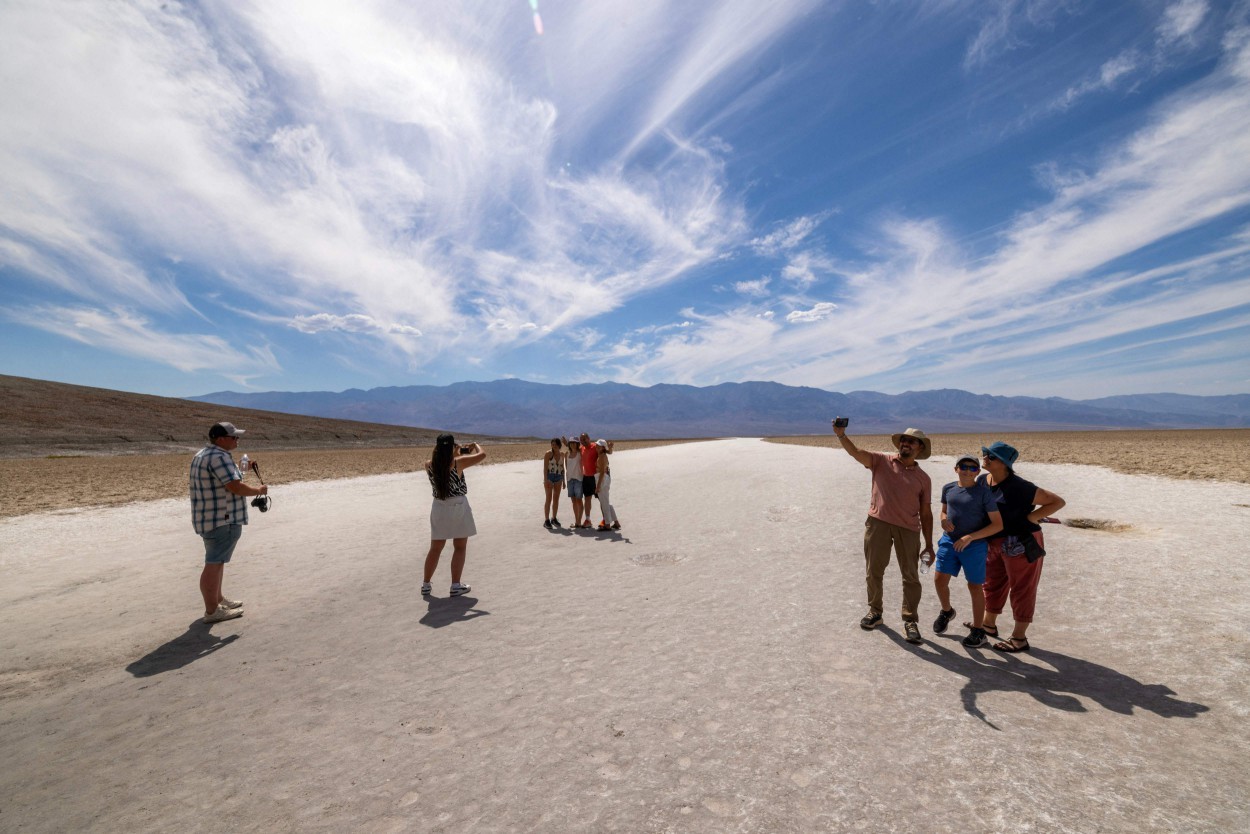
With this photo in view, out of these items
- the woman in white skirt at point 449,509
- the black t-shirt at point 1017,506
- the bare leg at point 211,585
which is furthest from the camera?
the woman in white skirt at point 449,509

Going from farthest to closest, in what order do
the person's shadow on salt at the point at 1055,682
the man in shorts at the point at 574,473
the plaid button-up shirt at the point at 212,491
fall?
the man in shorts at the point at 574,473, the plaid button-up shirt at the point at 212,491, the person's shadow on salt at the point at 1055,682

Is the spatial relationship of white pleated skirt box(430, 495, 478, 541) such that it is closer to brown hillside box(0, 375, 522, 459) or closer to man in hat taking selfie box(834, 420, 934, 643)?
man in hat taking selfie box(834, 420, 934, 643)

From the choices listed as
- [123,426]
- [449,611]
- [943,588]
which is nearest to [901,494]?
[943,588]

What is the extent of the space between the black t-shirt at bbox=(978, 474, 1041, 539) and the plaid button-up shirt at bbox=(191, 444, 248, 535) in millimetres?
8083

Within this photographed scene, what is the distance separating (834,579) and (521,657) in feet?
15.4

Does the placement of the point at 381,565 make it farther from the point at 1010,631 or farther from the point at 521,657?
the point at 1010,631

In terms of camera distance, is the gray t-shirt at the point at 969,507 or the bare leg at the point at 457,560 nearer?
the gray t-shirt at the point at 969,507

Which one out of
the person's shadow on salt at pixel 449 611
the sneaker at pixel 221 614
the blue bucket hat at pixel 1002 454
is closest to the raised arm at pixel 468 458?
the person's shadow on salt at pixel 449 611

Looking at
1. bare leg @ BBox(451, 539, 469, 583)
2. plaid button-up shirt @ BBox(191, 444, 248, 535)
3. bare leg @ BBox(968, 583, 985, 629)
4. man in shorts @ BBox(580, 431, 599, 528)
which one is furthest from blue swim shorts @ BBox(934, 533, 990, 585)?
plaid button-up shirt @ BBox(191, 444, 248, 535)

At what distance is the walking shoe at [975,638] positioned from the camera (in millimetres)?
5047

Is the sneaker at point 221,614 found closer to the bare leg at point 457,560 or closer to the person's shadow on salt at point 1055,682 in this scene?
the bare leg at point 457,560

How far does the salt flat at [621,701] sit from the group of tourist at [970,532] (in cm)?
39

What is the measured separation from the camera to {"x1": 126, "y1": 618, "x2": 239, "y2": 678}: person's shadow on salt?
4.95 m

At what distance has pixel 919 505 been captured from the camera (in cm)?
525
